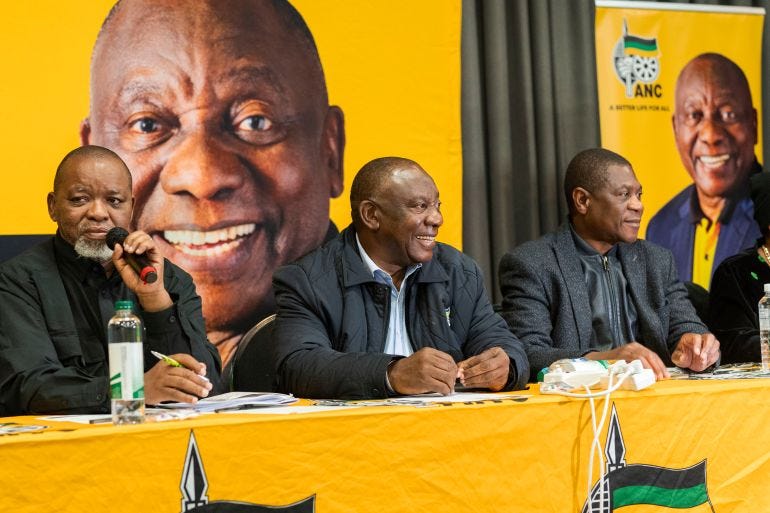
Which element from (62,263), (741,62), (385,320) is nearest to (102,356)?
(62,263)

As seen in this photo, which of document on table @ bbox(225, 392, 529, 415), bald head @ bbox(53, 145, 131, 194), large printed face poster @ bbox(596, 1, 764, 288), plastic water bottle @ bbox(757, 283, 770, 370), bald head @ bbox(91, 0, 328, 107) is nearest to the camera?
document on table @ bbox(225, 392, 529, 415)

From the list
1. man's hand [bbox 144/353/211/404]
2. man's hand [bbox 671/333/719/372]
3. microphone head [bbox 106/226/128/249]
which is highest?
microphone head [bbox 106/226/128/249]

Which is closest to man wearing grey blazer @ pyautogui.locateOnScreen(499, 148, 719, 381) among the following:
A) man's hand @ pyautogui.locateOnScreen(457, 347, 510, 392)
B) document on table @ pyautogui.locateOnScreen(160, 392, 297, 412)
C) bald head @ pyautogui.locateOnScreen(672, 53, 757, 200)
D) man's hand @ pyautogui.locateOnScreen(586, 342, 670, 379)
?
man's hand @ pyautogui.locateOnScreen(586, 342, 670, 379)

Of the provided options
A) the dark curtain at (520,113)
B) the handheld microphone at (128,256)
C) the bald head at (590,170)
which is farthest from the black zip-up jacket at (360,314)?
the dark curtain at (520,113)

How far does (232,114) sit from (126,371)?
79.0 inches

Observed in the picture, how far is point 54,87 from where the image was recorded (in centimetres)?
362

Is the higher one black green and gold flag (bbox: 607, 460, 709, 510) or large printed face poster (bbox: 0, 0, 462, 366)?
large printed face poster (bbox: 0, 0, 462, 366)

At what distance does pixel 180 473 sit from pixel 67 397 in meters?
0.72

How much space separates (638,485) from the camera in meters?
2.31

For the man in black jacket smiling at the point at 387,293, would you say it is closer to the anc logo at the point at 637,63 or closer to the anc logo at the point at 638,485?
the anc logo at the point at 638,485

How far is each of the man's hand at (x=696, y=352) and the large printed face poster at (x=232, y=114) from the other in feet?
4.06

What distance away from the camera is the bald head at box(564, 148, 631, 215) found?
400cm

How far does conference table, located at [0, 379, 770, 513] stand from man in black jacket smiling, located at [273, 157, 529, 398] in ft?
1.47

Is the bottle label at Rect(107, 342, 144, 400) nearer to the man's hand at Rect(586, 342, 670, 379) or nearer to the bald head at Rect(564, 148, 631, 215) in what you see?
the man's hand at Rect(586, 342, 670, 379)
